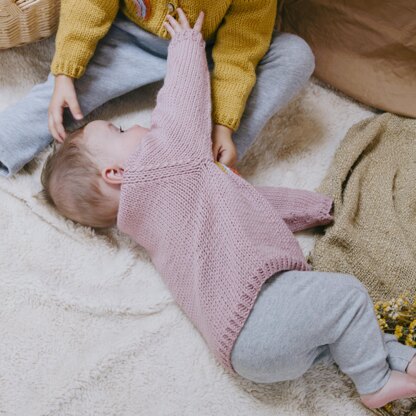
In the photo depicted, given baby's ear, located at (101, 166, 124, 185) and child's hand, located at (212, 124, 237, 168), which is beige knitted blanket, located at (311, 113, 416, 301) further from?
baby's ear, located at (101, 166, 124, 185)

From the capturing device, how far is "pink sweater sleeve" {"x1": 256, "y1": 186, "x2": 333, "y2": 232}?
1.11m

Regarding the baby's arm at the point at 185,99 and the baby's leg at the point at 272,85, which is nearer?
the baby's arm at the point at 185,99

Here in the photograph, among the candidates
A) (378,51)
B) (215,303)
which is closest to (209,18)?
(378,51)

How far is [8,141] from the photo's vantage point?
1108 mm

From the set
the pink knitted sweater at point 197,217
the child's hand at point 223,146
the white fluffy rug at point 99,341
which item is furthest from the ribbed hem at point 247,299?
the child's hand at point 223,146

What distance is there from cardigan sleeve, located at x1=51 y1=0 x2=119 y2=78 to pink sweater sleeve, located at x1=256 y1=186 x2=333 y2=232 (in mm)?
434

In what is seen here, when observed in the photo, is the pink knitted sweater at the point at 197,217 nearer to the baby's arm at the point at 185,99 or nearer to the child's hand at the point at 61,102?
the baby's arm at the point at 185,99

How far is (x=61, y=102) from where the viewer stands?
109 centimetres

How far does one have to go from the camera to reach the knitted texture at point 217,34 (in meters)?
1.07

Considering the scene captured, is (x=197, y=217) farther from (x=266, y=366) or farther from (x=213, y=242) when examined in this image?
Result: (x=266, y=366)

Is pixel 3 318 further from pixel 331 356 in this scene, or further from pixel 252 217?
pixel 331 356

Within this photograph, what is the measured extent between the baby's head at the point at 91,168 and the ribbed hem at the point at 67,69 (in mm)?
116

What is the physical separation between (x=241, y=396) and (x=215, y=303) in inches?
8.2

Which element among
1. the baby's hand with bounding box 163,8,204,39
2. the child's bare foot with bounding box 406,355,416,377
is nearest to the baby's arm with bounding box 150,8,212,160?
the baby's hand with bounding box 163,8,204,39
